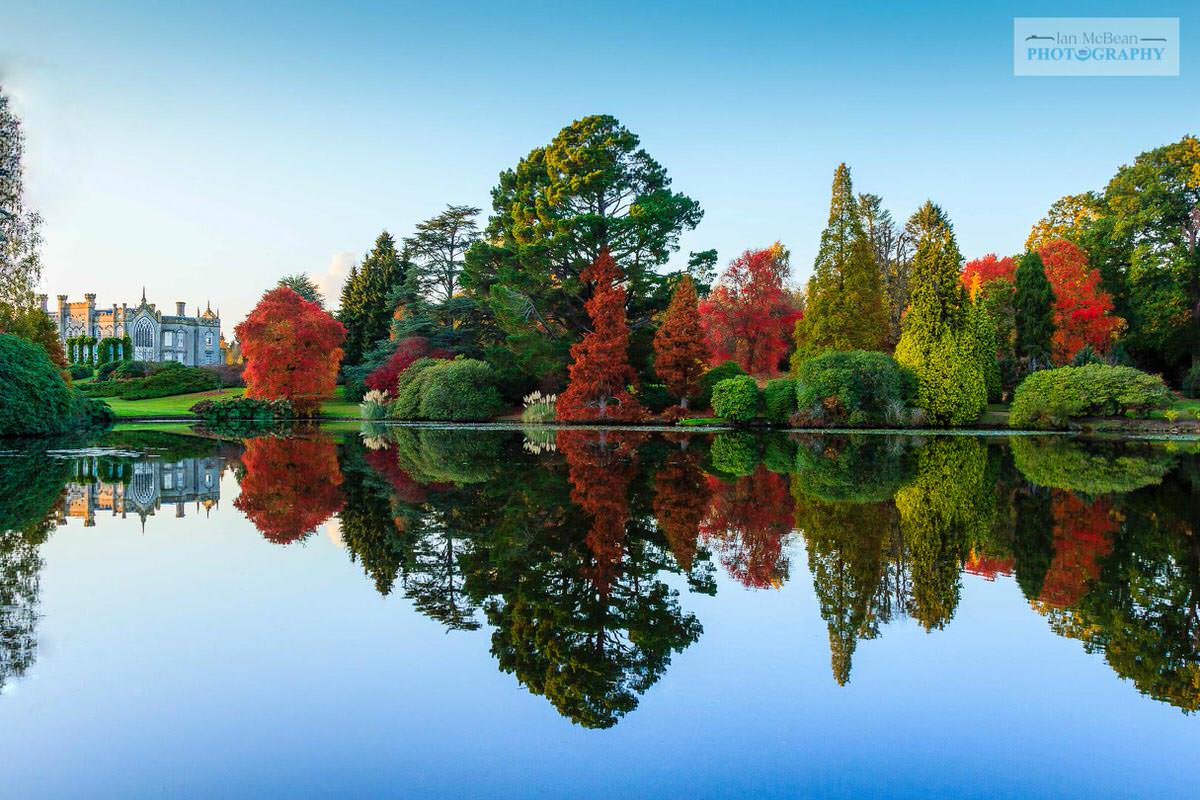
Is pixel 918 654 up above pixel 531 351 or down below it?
below

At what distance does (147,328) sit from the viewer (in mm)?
82500

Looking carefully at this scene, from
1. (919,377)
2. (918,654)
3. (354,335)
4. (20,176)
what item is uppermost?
(20,176)

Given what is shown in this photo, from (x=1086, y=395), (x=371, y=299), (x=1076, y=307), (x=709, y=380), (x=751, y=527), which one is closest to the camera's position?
(x=751, y=527)

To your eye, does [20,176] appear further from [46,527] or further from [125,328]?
[125,328]

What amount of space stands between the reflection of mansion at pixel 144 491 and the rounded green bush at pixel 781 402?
18.4 metres

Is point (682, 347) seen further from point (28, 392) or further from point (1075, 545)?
point (1075, 545)

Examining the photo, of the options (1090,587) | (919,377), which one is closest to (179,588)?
(1090,587)

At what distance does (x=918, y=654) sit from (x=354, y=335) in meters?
51.7

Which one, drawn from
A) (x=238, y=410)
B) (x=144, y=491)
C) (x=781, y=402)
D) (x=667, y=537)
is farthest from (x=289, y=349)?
(x=667, y=537)

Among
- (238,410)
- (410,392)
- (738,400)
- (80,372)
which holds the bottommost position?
(238,410)

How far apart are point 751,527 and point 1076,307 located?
111ft

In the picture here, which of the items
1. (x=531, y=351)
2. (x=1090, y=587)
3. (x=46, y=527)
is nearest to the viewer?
(x=1090, y=587)

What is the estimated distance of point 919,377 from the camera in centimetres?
2677

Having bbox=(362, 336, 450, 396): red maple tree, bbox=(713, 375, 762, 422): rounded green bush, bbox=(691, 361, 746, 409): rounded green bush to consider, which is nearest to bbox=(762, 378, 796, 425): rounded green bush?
bbox=(713, 375, 762, 422): rounded green bush
